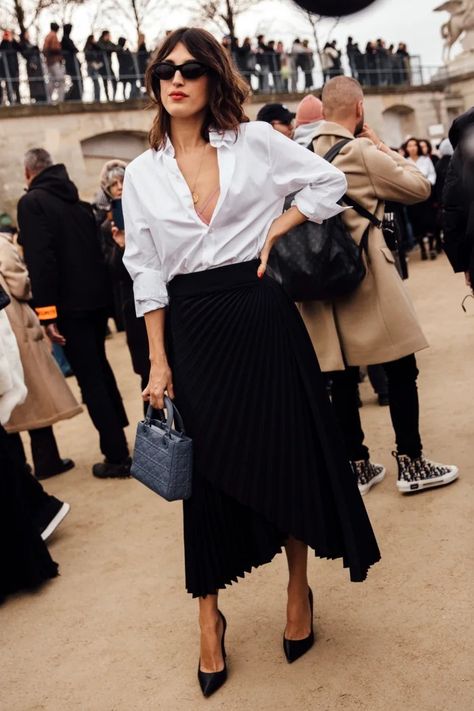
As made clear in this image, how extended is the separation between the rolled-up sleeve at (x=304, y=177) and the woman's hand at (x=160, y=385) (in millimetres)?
683

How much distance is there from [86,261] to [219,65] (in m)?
2.84

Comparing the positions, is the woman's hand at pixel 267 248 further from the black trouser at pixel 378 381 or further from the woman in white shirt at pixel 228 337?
the black trouser at pixel 378 381

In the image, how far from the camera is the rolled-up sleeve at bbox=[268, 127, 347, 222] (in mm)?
2719

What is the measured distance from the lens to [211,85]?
8.88ft

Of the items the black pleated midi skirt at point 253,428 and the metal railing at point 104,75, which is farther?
the metal railing at point 104,75

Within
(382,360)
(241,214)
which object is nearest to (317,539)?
(241,214)

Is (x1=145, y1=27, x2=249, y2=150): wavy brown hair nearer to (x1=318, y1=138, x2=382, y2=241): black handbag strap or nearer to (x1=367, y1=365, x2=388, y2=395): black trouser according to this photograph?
(x1=318, y1=138, x2=382, y2=241): black handbag strap

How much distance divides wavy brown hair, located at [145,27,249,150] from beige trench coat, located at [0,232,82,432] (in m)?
2.74

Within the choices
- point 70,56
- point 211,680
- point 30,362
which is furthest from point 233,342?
point 70,56

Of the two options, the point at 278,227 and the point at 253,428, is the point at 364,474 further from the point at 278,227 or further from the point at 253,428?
the point at 278,227

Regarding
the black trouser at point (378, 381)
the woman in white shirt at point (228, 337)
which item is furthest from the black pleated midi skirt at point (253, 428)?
the black trouser at point (378, 381)

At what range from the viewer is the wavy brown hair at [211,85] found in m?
2.65

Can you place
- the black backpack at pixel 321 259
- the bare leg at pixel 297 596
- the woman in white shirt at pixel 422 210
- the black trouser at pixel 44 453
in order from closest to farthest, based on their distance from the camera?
1. the bare leg at pixel 297 596
2. the black backpack at pixel 321 259
3. the black trouser at pixel 44 453
4. the woman in white shirt at pixel 422 210

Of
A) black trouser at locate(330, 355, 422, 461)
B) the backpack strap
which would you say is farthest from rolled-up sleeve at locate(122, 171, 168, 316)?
black trouser at locate(330, 355, 422, 461)
